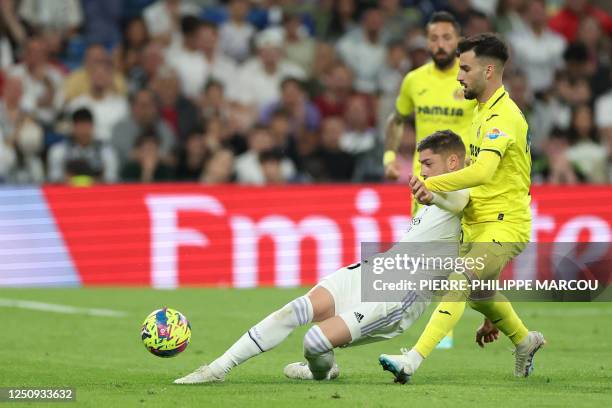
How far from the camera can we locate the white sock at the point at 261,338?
814cm

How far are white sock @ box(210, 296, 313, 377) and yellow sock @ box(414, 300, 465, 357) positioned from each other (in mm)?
816

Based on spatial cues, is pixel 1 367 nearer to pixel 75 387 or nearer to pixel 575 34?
pixel 75 387

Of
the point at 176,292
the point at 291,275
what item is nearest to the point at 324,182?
the point at 291,275

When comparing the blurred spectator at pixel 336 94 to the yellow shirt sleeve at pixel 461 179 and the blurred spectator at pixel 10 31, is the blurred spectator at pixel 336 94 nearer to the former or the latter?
the blurred spectator at pixel 10 31

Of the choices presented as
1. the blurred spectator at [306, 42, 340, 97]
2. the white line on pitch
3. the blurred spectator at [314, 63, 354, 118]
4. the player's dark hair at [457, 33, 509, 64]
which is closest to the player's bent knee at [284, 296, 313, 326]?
the player's dark hair at [457, 33, 509, 64]

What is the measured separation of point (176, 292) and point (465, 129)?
5731 mm

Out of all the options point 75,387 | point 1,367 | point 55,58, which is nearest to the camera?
point 75,387

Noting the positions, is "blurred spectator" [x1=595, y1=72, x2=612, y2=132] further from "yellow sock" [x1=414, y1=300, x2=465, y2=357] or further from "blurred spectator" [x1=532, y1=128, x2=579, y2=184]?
"yellow sock" [x1=414, y1=300, x2=465, y2=357]

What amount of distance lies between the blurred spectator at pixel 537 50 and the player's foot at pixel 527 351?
38.4 ft

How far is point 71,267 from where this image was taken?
1584 cm

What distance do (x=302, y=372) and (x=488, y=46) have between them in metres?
2.57

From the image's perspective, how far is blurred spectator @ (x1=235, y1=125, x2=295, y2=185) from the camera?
17297 millimetres

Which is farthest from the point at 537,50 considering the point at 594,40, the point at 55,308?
the point at 55,308

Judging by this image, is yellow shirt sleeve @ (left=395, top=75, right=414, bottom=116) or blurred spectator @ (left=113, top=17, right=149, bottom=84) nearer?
yellow shirt sleeve @ (left=395, top=75, right=414, bottom=116)
